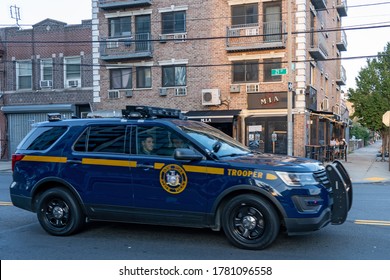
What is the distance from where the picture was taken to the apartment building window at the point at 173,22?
22.2 meters

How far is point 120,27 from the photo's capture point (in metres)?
23.6

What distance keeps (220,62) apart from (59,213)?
53.9 feet

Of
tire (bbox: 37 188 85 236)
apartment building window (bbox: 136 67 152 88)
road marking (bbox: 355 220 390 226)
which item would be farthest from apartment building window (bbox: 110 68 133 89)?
road marking (bbox: 355 220 390 226)

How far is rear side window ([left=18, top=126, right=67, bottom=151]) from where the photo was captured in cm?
662

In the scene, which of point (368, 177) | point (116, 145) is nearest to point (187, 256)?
point (116, 145)

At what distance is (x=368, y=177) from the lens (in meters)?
16.1

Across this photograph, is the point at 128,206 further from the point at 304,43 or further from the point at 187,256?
the point at 304,43

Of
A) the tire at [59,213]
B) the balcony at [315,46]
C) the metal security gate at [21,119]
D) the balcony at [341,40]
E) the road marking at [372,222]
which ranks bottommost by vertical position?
the road marking at [372,222]

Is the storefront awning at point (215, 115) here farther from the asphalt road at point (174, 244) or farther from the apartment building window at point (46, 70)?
the asphalt road at point (174, 244)

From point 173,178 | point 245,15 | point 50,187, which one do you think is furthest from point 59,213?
point 245,15

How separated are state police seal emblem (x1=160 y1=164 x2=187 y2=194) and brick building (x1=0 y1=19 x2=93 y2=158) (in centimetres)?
1957

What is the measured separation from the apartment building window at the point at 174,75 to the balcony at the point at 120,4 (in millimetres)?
3677

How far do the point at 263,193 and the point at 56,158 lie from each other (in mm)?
3310

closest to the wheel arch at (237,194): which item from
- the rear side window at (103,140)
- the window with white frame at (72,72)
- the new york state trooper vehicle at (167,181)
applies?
the new york state trooper vehicle at (167,181)
